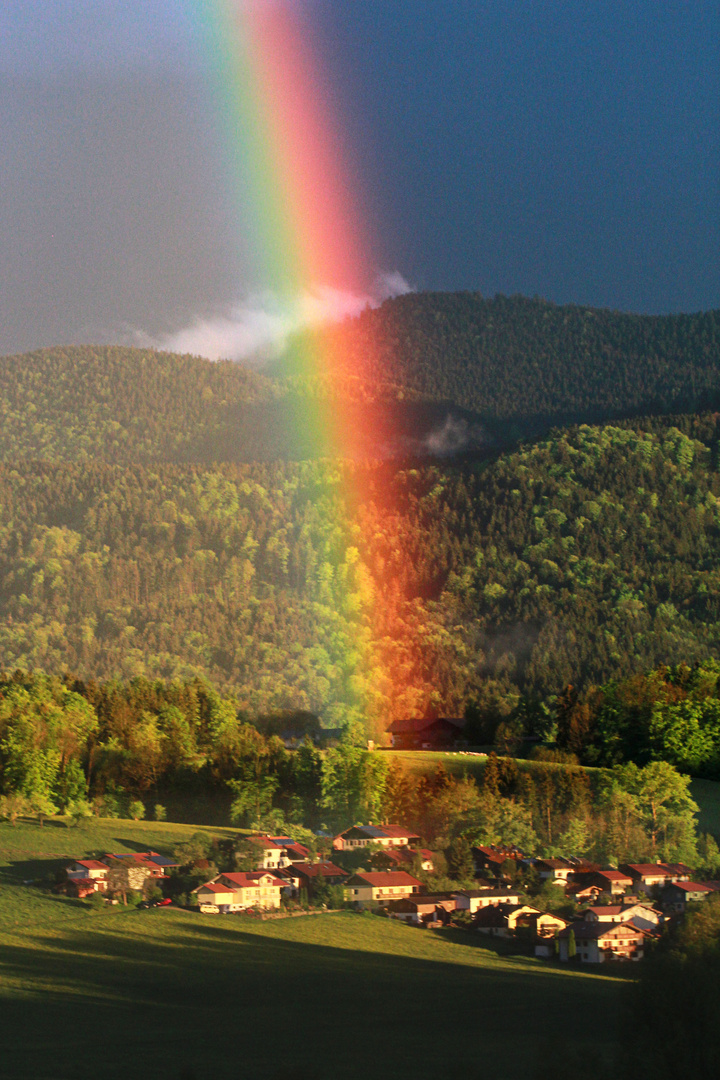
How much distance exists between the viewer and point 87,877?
232ft

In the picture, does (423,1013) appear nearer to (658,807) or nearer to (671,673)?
(658,807)

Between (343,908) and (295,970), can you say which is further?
(343,908)

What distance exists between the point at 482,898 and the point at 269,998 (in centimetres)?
1898

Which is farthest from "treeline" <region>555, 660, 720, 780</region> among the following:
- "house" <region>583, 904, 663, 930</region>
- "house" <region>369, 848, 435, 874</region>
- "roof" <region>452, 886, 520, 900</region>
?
"house" <region>583, 904, 663, 930</region>

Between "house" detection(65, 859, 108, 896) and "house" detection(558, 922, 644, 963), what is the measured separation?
22852 millimetres

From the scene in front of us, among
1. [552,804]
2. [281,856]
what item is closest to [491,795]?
[552,804]

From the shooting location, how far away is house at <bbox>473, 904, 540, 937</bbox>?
65.4 metres

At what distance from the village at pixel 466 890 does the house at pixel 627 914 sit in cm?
6

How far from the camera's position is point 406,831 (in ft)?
290

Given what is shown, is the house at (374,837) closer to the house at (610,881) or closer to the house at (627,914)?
the house at (610,881)

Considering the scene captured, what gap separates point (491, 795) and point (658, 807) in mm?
11165

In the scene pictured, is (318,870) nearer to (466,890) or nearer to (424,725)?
(466,890)

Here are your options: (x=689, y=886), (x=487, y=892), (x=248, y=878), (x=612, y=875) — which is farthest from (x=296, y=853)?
(x=689, y=886)

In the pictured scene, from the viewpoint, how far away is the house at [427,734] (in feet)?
474
